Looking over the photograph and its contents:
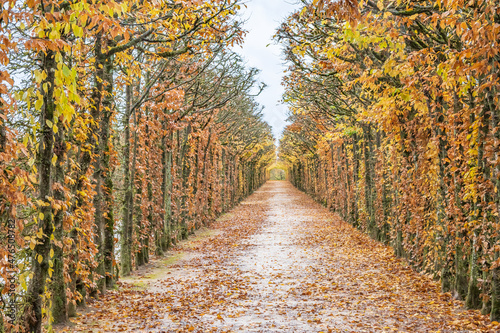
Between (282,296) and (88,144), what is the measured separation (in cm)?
508

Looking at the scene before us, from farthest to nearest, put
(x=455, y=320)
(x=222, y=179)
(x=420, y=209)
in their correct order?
(x=222, y=179) < (x=420, y=209) < (x=455, y=320)

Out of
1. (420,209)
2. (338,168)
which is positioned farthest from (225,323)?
(338,168)

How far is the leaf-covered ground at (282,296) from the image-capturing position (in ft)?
23.3

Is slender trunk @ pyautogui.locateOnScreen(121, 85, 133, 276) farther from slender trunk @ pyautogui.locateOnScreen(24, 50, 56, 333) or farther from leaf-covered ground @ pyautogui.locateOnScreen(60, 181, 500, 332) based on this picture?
slender trunk @ pyautogui.locateOnScreen(24, 50, 56, 333)

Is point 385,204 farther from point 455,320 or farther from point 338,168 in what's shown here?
point 338,168

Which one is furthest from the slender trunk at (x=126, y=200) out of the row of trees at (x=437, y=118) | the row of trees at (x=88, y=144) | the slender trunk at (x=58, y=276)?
the row of trees at (x=437, y=118)

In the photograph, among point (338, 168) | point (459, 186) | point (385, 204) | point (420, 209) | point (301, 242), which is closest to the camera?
point (459, 186)

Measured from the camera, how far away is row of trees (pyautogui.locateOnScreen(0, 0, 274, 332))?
4.20m

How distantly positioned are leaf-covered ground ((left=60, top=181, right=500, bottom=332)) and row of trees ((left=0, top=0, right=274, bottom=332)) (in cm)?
97

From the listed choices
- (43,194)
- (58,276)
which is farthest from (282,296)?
(43,194)

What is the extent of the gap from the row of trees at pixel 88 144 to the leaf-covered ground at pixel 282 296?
0.97m

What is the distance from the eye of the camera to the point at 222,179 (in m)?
32.1

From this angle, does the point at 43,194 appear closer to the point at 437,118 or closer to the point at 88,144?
the point at 88,144

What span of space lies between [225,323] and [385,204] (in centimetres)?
962
